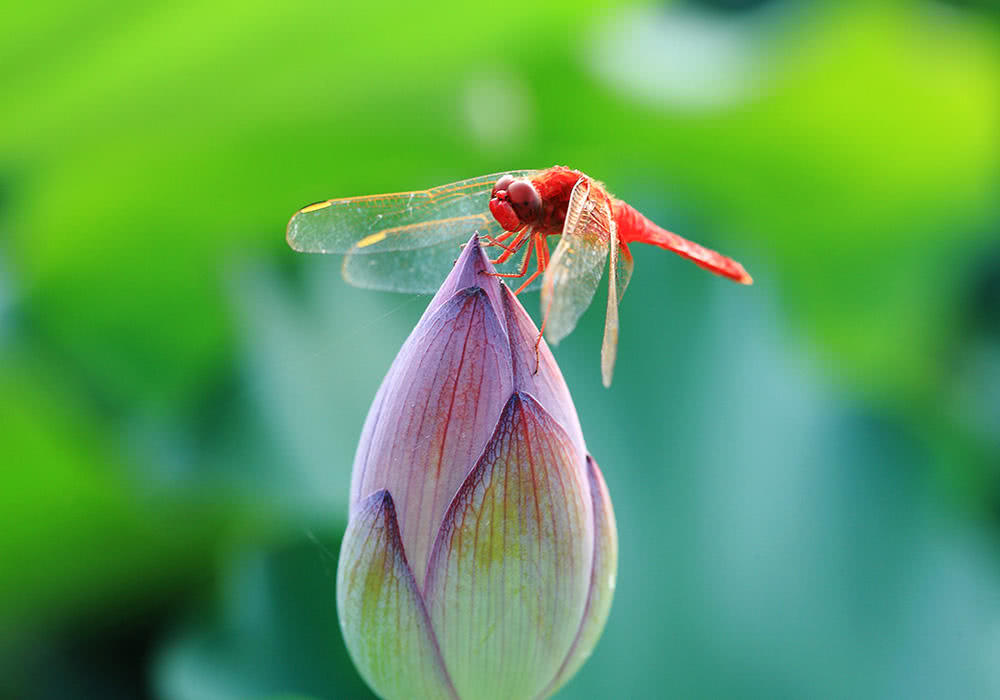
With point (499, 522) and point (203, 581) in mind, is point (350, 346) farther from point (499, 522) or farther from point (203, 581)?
point (499, 522)

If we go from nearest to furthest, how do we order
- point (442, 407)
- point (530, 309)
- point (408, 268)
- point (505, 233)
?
point (442, 407) < point (505, 233) < point (408, 268) < point (530, 309)

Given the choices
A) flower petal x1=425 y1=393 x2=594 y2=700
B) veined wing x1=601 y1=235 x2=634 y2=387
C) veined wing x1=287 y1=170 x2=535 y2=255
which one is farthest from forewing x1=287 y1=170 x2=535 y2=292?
flower petal x1=425 y1=393 x2=594 y2=700

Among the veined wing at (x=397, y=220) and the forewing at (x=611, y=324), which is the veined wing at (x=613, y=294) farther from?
the veined wing at (x=397, y=220)

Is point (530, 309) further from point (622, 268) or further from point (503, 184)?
point (503, 184)

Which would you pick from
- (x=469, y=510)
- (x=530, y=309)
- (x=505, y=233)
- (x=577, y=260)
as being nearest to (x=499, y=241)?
(x=505, y=233)

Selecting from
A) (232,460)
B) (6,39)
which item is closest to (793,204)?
(232,460)

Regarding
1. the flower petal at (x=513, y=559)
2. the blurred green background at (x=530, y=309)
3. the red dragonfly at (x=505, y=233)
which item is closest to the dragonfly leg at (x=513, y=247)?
the red dragonfly at (x=505, y=233)
